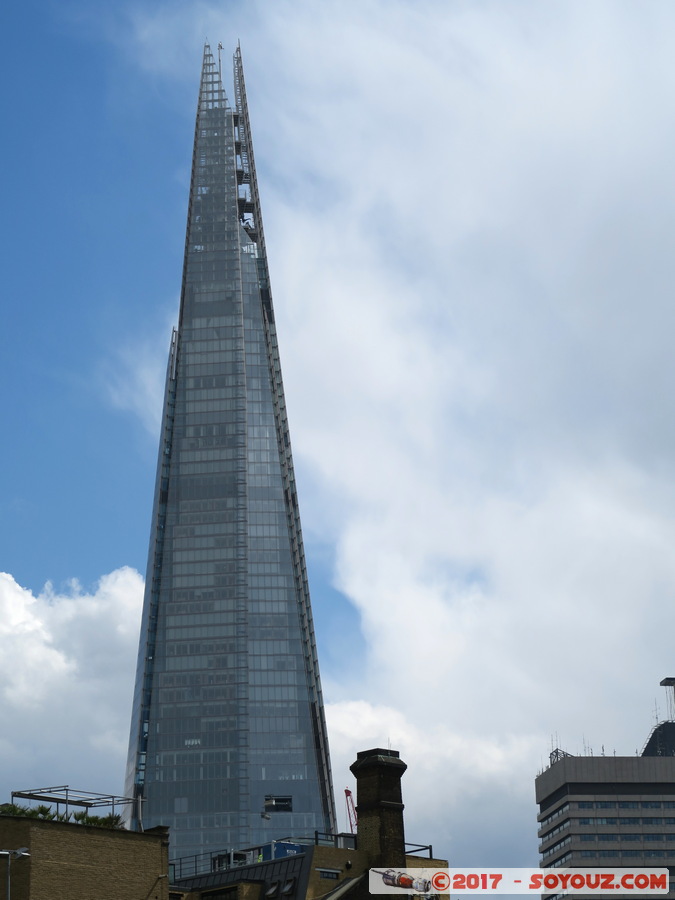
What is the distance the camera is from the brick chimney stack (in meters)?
57.6

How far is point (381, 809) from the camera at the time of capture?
57719mm

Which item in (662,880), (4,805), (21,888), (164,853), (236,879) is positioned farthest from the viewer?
(662,880)

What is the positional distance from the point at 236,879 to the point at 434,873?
935cm

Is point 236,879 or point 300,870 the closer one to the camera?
point 300,870

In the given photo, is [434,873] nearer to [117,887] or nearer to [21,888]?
[117,887]

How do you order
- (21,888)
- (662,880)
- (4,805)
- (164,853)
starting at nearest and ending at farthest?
(21,888) < (164,853) < (4,805) < (662,880)

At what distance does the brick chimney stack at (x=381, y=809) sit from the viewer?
57.6m

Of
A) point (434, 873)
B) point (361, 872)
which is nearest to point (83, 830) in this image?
point (361, 872)

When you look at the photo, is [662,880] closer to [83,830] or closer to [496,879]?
[496,879]

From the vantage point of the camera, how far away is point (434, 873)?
6034 centimetres

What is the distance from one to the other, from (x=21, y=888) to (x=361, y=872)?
15.1m

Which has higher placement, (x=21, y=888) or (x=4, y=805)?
(x=4, y=805)

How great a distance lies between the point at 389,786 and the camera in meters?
58.3

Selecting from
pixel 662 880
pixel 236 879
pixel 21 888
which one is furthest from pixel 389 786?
pixel 662 880
